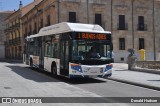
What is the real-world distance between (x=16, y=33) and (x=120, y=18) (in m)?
33.1

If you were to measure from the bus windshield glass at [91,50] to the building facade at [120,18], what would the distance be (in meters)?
23.3

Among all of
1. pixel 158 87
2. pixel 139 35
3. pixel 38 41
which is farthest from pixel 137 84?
pixel 139 35

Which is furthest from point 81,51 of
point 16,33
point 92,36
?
point 16,33

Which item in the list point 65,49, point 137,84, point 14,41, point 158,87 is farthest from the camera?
point 14,41

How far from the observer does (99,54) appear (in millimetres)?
15883

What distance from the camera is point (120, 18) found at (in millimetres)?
41719

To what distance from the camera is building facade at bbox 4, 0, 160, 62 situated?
3941 centimetres

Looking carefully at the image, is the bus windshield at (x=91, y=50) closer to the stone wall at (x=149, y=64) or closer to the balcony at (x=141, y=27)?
the stone wall at (x=149, y=64)

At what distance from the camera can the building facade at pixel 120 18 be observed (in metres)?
39.4

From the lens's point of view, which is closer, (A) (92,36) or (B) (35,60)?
(A) (92,36)

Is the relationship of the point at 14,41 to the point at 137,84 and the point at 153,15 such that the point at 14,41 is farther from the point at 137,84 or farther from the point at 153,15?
the point at 137,84

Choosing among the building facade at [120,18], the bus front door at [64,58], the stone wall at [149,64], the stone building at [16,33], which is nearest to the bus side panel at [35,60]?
the bus front door at [64,58]

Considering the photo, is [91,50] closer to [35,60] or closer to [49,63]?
[49,63]

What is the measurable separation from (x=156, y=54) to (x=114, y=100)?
34316 mm
